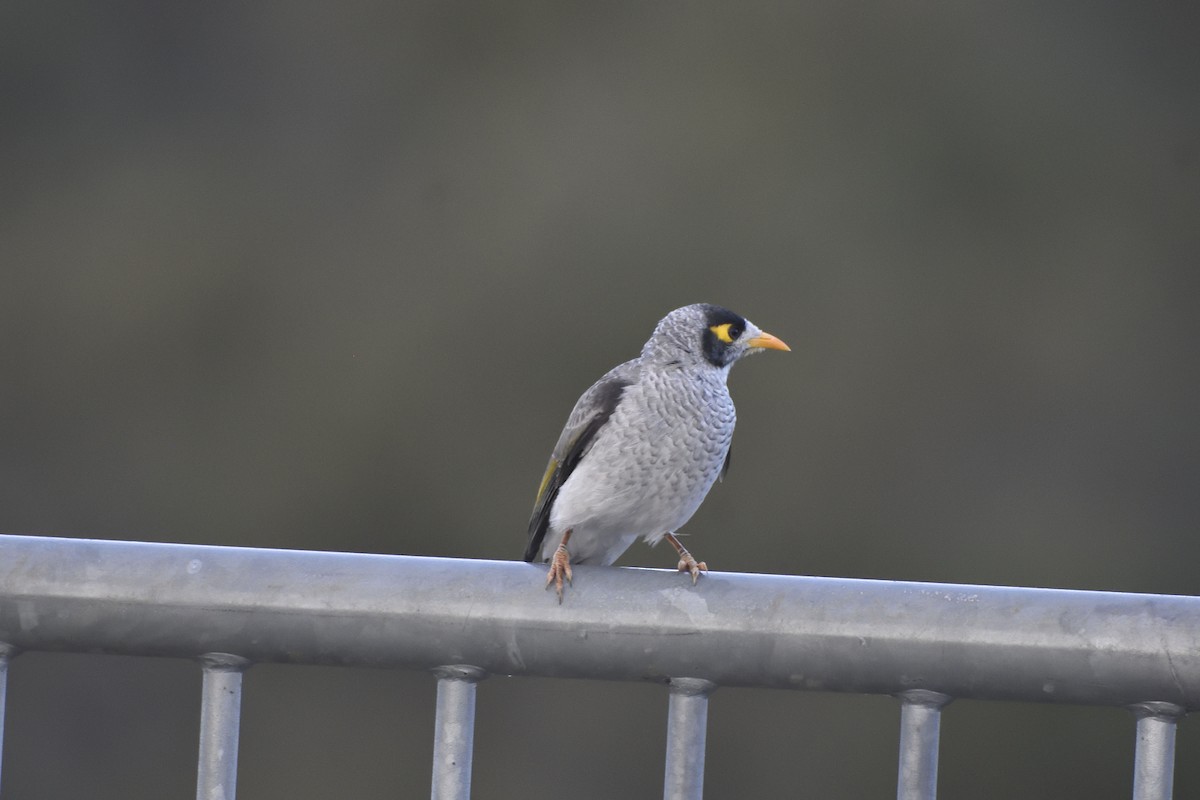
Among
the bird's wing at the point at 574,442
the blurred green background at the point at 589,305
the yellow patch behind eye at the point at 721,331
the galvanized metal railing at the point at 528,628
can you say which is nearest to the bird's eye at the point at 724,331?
the yellow patch behind eye at the point at 721,331

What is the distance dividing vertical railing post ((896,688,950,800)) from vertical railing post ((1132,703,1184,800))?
113mm

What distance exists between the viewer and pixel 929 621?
2.50ft

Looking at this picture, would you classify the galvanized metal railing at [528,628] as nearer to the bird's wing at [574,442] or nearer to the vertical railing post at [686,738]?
the vertical railing post at [686,738]

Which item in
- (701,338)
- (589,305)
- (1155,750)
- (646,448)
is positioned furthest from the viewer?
(589,305)

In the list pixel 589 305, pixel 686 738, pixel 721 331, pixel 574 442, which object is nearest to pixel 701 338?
pixel 721 331

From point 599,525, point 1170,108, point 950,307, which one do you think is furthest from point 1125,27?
point 599,525

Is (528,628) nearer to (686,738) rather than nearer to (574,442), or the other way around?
(686,738)

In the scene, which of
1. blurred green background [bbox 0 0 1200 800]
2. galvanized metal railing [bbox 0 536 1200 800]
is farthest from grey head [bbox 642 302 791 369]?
blurred green background [bbox 0 0 1200 800]

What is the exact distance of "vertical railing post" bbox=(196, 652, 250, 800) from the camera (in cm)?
80

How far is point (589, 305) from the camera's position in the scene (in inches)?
195

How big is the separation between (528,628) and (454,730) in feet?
0.27

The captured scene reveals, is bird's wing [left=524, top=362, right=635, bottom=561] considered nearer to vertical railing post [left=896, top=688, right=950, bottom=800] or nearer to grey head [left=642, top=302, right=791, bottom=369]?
grey head [left=642, top=302, right=791, bottom=369]

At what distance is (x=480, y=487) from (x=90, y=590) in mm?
4250

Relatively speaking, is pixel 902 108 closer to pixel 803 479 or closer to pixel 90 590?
pixel 803 479
